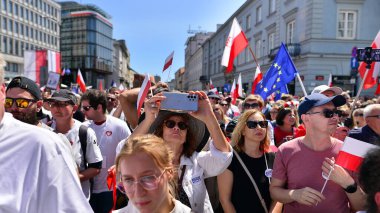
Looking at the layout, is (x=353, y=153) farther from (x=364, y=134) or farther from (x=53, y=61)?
(x=53, y=61)

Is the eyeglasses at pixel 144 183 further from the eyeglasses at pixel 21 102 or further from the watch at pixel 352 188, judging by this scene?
the watch at pixel 352 188

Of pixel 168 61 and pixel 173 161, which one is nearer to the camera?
pixel 173 161

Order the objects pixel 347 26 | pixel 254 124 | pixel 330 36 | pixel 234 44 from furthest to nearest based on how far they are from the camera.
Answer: pixel 347 26 < pixel 330 36 < pixel 234 44 < pixel 254 124

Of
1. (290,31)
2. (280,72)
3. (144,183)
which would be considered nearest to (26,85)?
(144,183)

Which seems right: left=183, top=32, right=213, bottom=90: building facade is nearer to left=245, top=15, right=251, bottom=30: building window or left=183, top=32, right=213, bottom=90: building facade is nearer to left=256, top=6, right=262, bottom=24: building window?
left=245, top=15, right=251, bottom=30: building window

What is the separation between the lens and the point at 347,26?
2366cm

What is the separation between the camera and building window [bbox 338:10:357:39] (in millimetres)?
23469

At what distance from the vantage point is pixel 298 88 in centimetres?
2483

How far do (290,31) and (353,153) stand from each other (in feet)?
87.2

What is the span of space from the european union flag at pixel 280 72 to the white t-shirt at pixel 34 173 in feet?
22.7

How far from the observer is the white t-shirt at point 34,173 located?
130 centimetres

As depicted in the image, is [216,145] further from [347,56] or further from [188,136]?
[347,56]

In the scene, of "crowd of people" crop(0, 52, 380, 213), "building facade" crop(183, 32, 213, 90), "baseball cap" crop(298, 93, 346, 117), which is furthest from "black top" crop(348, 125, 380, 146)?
"building facade" crop(183, 32, 213, 90)

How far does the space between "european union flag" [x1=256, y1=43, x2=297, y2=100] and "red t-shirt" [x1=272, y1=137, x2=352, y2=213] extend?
16.9 ft
